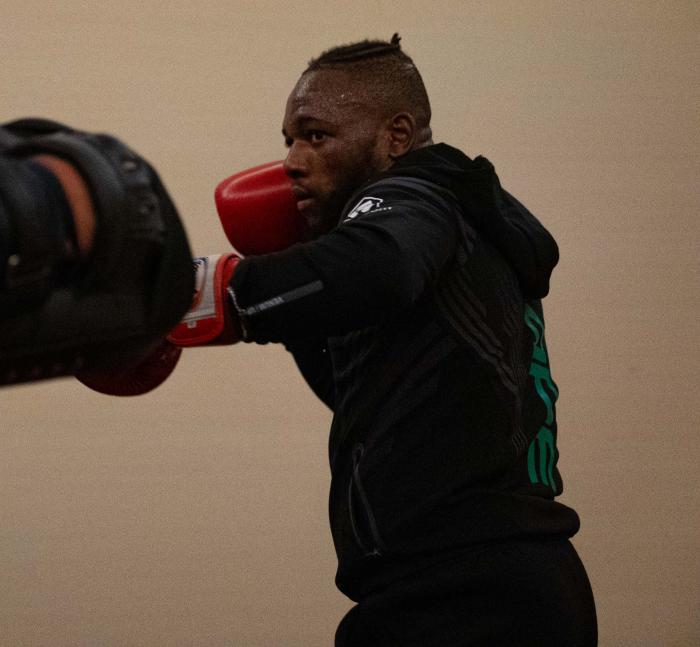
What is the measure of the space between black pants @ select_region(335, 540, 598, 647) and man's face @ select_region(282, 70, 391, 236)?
18.4 inches

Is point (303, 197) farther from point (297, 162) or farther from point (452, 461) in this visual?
point (452, 461)

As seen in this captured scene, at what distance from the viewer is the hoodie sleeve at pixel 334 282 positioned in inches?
31.9

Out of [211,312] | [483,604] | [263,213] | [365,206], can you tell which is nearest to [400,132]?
[263,213]

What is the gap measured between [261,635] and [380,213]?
1470 millimetres

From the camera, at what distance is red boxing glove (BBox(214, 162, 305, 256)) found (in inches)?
52.5

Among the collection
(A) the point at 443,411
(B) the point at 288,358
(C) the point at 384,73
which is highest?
(C) the point at 384,73

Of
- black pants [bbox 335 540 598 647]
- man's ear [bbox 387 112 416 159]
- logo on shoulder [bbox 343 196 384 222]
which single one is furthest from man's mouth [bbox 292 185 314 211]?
black pants [bbox 335 540 598 647]

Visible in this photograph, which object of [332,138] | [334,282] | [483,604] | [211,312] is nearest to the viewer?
[334,282]

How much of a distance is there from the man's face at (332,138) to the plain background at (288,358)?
0.93 m

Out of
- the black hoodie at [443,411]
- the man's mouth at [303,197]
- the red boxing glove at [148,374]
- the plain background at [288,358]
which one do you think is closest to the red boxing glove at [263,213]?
the man's mouth at [303,197]

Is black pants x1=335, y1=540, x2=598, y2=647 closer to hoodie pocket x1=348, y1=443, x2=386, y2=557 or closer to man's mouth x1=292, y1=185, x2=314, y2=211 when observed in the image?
hoodie pocket x1=348, y1=443, x2=386, y2=557

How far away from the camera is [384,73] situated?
1264 millimetres

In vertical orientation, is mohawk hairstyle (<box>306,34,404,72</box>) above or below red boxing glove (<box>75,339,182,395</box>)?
above

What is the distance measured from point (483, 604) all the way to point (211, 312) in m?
0.41
